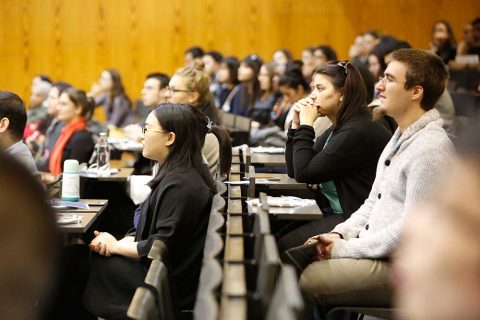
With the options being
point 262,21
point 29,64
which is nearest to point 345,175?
point 262,21

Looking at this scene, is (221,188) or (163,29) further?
(163,29)

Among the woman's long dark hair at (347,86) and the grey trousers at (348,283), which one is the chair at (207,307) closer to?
the grey trousers at (348,283)

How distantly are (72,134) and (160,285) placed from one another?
13.2ft

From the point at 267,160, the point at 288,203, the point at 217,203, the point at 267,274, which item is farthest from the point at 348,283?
the point at 267,160

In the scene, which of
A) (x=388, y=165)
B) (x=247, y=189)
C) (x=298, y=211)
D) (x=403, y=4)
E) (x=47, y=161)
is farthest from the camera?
(x=403, y=4)

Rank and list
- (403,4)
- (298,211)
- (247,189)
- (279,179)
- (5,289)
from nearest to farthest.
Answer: (5,289)
(298,211)
(247,189)
(279,179)
(403,4)

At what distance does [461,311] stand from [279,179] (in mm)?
3725

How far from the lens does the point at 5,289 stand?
0.54 meters

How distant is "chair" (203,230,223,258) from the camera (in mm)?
2356

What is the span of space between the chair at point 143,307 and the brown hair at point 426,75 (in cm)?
158

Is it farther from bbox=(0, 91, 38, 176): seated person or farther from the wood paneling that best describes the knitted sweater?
the wood paneling

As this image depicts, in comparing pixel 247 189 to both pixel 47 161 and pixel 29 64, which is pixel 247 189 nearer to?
pixel 47 161

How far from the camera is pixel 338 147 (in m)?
3.97

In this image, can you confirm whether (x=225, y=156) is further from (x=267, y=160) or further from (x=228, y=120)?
(x=228, y=120)
